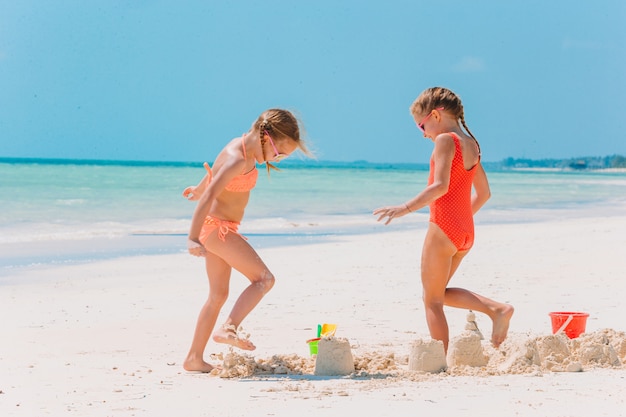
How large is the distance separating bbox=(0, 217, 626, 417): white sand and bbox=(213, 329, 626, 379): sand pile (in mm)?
11

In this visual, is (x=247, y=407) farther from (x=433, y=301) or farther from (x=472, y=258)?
(x=472, y=258)

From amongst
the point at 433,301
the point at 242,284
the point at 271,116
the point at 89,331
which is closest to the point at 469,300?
the point at 433,301

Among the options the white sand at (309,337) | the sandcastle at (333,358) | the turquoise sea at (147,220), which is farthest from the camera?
the turquoise sea at (147,220)

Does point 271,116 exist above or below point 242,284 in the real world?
above

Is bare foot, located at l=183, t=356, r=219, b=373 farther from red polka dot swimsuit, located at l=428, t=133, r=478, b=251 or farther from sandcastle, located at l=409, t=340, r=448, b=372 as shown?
red polka dot swimsuit, located at l=428, t=133, r=478, b=251

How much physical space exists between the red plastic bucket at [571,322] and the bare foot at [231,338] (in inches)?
80.6

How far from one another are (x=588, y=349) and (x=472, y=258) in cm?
624

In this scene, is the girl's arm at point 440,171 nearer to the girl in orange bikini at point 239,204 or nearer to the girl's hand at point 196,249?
the girl in orange bikini at point 239,204

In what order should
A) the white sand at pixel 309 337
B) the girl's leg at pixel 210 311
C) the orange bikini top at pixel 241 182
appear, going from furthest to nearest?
the girl's leg at pixel 210 311, the orange bikini top at pixel 241 182, the white sand at pixel 309 337

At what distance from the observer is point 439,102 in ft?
17.4

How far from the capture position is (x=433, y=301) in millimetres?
5207

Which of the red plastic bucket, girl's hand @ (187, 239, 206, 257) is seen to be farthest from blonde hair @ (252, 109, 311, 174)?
the red plastic bucket

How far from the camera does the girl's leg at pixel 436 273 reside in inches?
203

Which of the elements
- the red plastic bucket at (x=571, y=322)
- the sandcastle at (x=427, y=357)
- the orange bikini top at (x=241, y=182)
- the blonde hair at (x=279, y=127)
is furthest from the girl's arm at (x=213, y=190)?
the red plastic bucket at (x=571, y=322)
